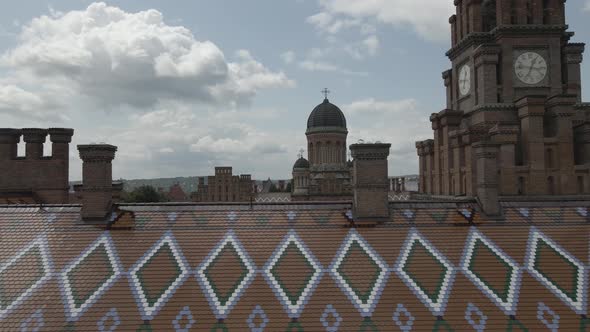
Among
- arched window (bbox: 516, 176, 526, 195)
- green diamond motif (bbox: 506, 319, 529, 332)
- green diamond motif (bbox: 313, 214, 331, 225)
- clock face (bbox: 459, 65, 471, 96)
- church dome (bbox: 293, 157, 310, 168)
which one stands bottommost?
green diamond motif (bbox: 506, 319, 529, 332)

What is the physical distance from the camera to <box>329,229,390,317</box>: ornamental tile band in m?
10.1

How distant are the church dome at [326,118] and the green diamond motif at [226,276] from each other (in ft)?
169

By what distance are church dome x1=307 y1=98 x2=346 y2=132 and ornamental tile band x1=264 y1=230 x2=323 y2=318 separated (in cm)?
5121

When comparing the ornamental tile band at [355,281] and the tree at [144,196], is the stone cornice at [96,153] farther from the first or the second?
the tree at [144,196]

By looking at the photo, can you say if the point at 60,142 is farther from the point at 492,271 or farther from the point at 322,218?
the point at 492,271

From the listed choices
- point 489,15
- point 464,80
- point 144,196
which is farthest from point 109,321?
point 144,196

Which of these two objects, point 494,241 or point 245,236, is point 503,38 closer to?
point 494,241

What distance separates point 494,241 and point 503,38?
1235 cm

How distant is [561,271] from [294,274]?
6856 millimetres

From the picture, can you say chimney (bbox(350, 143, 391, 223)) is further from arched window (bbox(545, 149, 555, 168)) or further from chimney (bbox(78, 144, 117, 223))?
arched window (bbox(545, 149, 555, 168))

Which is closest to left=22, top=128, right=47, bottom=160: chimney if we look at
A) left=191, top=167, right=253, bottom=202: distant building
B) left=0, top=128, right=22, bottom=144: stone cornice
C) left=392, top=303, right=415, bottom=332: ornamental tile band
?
left=0, top=128, right=22, bottom=144: stone cornice

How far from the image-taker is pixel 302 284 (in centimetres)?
1060

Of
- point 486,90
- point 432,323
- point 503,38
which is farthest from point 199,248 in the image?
point 503,38

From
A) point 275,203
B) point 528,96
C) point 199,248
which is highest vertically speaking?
point 528,96
